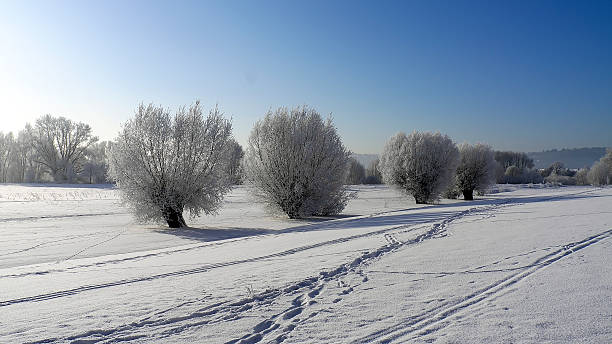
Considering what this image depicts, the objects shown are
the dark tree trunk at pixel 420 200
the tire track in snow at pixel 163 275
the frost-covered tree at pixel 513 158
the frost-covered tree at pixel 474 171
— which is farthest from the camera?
the frost-covered tree at pixel 513 158

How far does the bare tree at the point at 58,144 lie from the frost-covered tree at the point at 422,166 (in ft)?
210

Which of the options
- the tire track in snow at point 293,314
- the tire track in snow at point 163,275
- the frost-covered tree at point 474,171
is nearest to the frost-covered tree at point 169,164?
the tire track in snow at point 163,275

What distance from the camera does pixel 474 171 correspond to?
4991cm

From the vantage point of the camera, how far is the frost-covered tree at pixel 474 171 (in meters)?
49.7

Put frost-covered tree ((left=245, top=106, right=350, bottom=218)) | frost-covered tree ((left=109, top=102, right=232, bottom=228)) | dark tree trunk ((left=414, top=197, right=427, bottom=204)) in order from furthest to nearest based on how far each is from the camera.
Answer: dark tree trunk ((left=414, top=197, right=427, bottom=204))
frost-covered tree ((left=245, top=106, right=350, bottom=218))
frost-covered tree ((left=109, top=102, right=232, bottom=228))

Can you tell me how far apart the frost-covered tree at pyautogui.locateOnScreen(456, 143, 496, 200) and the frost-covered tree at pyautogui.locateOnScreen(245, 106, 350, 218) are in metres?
27.7

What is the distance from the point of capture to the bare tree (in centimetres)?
7438

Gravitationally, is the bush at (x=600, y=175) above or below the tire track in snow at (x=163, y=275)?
above

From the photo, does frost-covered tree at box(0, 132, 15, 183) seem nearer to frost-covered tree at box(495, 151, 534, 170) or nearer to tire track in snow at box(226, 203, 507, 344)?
tire track in snow at box(226, 203, 507, 344)

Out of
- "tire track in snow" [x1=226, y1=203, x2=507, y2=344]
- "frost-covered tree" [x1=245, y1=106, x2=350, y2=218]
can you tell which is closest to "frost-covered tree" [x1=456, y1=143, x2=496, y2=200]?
"frost-covered tree" [x1=245, y1=106, x2=350, y2=218]

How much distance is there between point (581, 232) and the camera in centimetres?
1201

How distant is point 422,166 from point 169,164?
27.1 metres

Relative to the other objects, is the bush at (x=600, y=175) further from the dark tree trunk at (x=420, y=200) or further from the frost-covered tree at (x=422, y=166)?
the dark tree trunk at (x=420, y=200)

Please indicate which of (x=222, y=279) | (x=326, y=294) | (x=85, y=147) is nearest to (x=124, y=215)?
(x=222, y=279)
